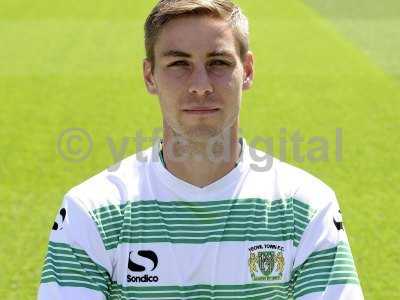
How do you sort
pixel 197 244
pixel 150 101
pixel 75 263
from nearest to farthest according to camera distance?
pixel 75 263 < pixel 197 244 < pixel 150 101

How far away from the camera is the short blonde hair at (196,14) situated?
97.6 inches

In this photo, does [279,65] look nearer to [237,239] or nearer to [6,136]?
[6,136]

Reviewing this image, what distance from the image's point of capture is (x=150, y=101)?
9586mm

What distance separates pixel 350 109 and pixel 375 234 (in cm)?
356

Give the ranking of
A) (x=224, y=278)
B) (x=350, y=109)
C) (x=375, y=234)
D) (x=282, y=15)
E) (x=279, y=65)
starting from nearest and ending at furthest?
(x=224, y=278), (x=375, y=234), (x=350, y=109), (x=279, y=65), (x=282, y=15)

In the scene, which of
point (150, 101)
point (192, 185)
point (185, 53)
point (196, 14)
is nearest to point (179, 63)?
point (185, 53)

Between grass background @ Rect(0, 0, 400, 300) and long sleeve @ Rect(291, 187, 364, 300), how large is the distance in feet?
9.24

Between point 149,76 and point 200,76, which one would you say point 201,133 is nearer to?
point 200,76

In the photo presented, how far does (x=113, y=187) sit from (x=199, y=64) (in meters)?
0.50

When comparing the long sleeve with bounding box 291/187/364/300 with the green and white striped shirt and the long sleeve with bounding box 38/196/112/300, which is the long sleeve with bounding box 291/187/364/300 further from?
the long sleeve with bounding box 38/196/112/300

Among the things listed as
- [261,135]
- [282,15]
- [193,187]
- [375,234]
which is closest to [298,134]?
[261,135]

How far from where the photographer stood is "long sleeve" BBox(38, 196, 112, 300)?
2.34 meters

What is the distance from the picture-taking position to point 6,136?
8211 mm

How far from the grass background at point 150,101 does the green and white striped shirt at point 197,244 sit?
2726 mm
